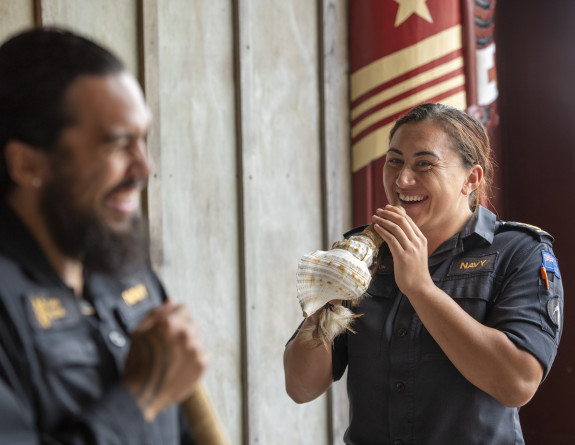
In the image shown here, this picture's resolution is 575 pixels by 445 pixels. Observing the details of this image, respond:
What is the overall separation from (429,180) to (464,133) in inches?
7.0

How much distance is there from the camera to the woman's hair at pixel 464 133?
1713 millimetres

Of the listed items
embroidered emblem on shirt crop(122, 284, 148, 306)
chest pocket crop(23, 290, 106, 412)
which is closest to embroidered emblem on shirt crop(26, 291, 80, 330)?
chest pocket crop(23, 290, 106, 412)

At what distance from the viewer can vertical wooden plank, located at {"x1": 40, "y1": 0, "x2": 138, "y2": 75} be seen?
2.07 metres

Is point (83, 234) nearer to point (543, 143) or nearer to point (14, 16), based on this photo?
point (14, 16)

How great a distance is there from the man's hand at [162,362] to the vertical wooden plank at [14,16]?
4.37ft

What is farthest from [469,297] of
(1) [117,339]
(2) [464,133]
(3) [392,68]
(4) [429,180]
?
(3) [392,68]

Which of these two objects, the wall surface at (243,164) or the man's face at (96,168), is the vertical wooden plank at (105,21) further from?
the man's face at (96,168)

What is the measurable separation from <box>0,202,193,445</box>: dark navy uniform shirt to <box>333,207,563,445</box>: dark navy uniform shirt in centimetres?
75

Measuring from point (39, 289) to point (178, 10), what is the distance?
176 cm

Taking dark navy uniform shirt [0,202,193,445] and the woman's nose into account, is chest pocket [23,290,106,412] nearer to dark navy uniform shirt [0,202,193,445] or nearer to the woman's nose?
dark navy uniform shirt [0,202,193,445]

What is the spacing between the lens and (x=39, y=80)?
83cm

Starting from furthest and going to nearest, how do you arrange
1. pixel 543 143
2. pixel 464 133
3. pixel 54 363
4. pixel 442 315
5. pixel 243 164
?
1. pixel 543 143
2. pixel 243 164
3. pixel 464 133
4. pixel 442 315
5. pixel 54 363

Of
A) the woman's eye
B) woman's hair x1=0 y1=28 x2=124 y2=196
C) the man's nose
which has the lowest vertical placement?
the woman's eye

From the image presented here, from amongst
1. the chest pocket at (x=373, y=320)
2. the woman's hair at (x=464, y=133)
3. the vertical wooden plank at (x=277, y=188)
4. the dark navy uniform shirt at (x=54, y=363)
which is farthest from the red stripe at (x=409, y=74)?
the dark navy uniform shirt at (x=54, y=363)
